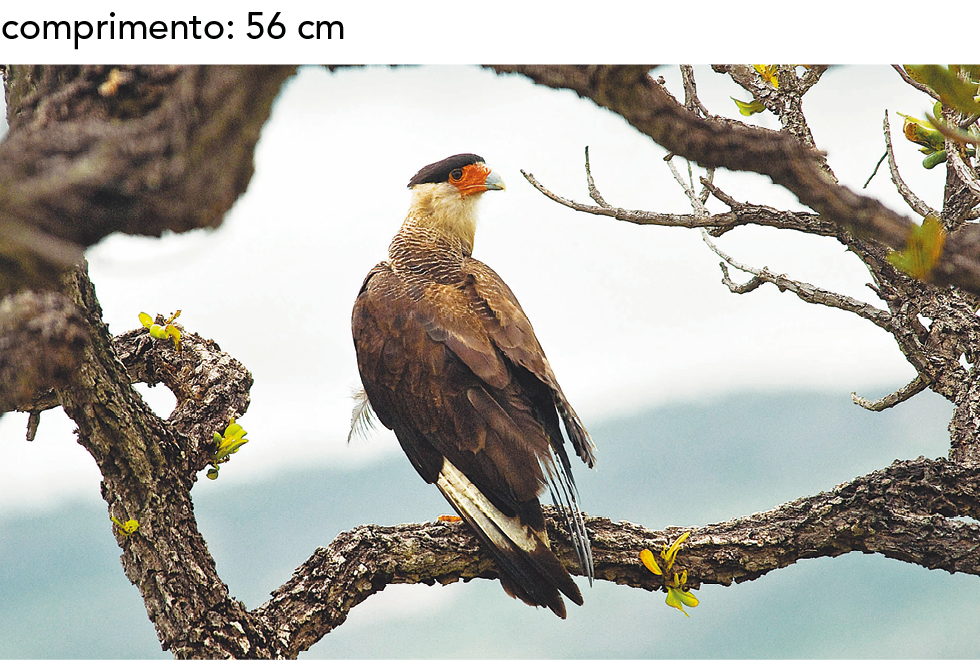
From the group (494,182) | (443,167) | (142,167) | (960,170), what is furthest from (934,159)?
(142,167)

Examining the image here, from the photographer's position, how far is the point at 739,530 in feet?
8.31

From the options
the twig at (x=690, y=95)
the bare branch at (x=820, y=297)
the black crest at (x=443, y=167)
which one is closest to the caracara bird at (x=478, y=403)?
the black crest at (x=443, y=167)

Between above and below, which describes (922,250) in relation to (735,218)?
below

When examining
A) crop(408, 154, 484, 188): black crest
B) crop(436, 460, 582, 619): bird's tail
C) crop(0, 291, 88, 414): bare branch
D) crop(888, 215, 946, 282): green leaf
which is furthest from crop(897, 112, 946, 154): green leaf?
crop(0, 291, 88, 414): bare branch

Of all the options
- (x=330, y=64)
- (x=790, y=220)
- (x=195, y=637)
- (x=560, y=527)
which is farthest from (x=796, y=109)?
(x=195, y=637)

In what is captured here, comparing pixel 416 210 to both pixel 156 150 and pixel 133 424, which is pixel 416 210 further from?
pixel 156 150

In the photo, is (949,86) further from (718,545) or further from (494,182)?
(494,182)

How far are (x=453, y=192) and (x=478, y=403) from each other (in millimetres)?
1167

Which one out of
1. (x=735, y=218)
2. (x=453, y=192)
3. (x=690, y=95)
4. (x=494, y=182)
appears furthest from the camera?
(x=453, y=192)

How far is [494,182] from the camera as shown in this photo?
3.24 metres

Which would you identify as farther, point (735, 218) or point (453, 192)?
point (453, 192)

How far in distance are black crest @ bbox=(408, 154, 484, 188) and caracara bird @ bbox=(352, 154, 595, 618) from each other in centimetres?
45

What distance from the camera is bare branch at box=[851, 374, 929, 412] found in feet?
9.07

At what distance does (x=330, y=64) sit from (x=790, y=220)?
1772mm
